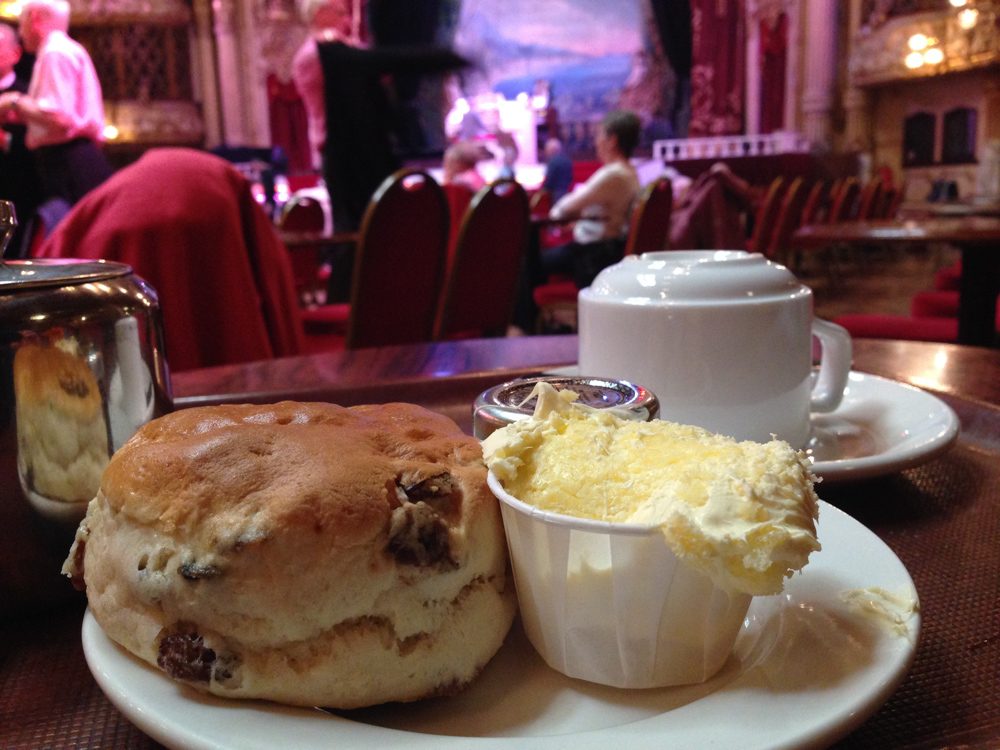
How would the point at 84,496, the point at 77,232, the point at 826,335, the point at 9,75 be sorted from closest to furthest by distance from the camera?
the point at 84,496 < the point at 826,335 < the point at 77,232 < the point at 9,75

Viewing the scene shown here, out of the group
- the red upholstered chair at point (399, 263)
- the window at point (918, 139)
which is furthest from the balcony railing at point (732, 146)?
the red upholstered chair at point (399, 263)

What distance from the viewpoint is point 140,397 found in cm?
50

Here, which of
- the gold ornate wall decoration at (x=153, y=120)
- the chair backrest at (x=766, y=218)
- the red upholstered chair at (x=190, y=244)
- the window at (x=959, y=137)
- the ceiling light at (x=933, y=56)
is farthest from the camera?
the gold ornate wall decoration at (x=153, y=120)

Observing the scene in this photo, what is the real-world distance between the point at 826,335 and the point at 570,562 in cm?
57

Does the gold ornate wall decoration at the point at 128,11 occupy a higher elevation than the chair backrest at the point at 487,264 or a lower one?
higher

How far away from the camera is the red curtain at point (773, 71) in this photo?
10.5 meters

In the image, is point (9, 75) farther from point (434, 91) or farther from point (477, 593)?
point (434, 91)

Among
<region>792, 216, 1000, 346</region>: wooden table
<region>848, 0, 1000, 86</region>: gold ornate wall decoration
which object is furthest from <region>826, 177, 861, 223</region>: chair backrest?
<region>792, 216, 1000, 346</region>: wooden table

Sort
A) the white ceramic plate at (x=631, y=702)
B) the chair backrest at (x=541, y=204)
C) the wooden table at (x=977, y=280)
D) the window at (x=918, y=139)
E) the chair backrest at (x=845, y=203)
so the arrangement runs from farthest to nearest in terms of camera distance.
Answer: the window at (x=918, y=139) < the chair backrest at (x=845, y=203) < the chair backrest at (x=541, y=204) < the wooden table at (x=977, y=280) < the white ceramic plate at (x=631, y=702)

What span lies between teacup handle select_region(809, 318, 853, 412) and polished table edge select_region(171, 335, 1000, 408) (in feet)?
0.47

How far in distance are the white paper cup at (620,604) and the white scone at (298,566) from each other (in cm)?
3

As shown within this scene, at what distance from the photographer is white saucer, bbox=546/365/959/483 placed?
59 cm

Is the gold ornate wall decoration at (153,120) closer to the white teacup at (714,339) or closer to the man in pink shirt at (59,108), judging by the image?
the man in pink shirt at (59,108)

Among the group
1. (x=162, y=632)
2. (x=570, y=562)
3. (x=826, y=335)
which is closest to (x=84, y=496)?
(x=162, y=632)
